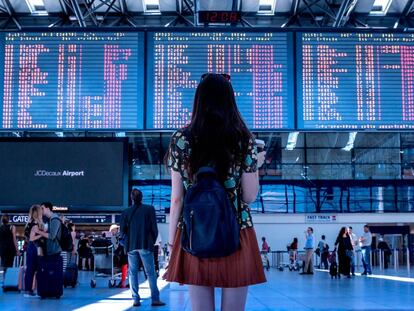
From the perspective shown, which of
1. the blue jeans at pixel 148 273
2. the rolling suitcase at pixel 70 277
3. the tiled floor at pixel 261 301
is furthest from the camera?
the rolling suitcase at pixel 70 277

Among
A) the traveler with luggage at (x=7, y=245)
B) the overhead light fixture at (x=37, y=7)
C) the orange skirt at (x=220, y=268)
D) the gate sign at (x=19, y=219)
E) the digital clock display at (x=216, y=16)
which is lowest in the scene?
the traveler with luggage at (x=7, y=245)

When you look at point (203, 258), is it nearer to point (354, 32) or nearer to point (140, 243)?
point (140, 243)

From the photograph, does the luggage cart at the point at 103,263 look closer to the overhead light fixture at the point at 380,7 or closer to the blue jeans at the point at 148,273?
the blue jeans at the point at 148,273

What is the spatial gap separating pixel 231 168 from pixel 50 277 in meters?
7.26

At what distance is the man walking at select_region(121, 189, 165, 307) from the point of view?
7.87m

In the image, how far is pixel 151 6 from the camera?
23.5 meters

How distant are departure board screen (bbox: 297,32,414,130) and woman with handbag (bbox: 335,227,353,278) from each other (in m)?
4.43

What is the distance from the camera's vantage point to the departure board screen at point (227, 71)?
12844 millimetres

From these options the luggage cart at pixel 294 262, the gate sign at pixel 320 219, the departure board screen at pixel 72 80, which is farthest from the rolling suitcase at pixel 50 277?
the gate sign at pixel 320 219

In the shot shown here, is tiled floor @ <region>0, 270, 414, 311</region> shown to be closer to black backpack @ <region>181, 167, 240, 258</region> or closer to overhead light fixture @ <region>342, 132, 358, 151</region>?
black backpack @ <region>181, 167, 240, 258</region>

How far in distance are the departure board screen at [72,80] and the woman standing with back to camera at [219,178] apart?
1031 cm

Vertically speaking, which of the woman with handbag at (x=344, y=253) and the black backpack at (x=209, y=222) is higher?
the black backpack at (x=209, y=222)

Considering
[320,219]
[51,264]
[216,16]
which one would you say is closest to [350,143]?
[320,219]

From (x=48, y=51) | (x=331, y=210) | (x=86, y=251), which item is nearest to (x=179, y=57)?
(x=48, y=51)
